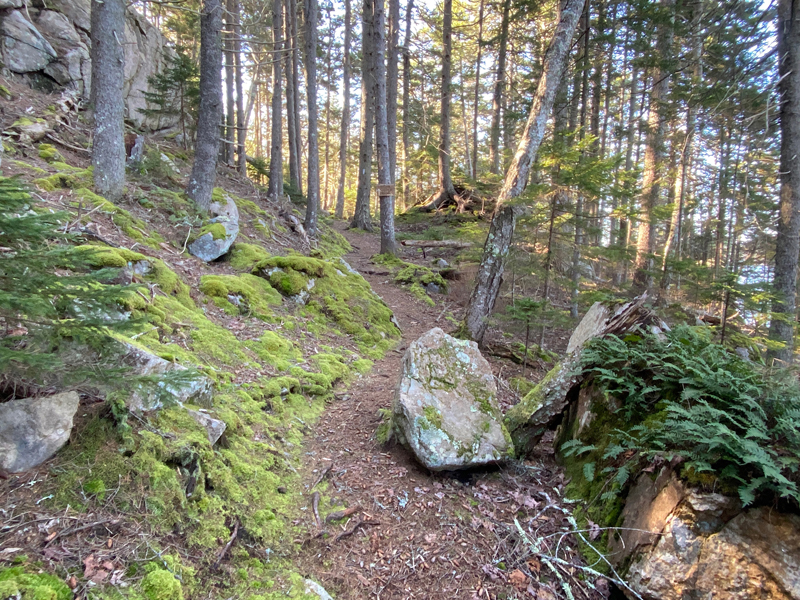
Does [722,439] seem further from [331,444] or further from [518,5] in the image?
[518,5]

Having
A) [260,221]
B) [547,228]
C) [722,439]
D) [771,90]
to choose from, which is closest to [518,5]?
[771,90]

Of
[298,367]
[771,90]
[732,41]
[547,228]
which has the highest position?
[732,41]

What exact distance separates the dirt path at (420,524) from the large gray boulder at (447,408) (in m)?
0.28

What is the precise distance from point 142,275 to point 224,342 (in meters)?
1.47

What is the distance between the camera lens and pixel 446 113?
17984 millimetres

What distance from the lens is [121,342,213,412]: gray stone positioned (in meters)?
2.53

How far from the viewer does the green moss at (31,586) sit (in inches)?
66.1

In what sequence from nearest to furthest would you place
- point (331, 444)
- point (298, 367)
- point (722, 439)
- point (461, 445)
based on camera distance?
point (722, 439) → point (461, 445) → point (331, 444) → point (298, 367)

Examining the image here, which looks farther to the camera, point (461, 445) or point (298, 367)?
point (298, 367)

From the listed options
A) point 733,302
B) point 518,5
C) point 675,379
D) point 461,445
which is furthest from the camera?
point 518,5

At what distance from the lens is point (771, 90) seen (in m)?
7.88

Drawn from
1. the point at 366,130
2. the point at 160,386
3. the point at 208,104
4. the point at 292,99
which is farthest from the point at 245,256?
the point at 366,130

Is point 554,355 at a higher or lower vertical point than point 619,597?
higher

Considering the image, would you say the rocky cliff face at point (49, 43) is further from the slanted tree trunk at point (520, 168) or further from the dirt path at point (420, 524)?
the dirt path at point (420, 524)
